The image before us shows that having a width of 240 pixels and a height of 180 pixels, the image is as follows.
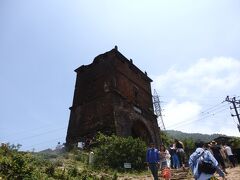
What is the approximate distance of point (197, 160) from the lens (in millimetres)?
5949

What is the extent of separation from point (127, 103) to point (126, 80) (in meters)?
2.78

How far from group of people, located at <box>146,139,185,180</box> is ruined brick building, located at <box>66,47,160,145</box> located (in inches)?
270

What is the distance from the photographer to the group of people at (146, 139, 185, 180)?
428 inches

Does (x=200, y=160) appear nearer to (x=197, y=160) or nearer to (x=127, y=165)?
(x=197, y=160)

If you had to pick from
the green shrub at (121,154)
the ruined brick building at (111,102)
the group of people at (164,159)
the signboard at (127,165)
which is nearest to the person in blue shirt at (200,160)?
the group of people at (164,159)

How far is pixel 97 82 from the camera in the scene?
24844 millimetres

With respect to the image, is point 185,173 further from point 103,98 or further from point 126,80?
point 126,80

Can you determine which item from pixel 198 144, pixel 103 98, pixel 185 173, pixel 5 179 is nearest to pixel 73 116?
pixel 103 98

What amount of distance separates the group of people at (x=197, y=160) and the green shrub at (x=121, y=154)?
1998 millimetres

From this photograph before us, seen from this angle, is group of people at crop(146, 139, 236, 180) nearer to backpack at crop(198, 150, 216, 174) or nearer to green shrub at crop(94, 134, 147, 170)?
backpack at crop(198, 150, 216, 174)

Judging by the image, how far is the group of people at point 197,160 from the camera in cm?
572

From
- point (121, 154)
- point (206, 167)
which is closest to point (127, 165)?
point (121, 154)

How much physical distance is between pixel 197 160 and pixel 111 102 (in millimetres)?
16426

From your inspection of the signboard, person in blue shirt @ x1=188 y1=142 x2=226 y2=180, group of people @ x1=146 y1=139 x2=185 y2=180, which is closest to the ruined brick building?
the signboard
